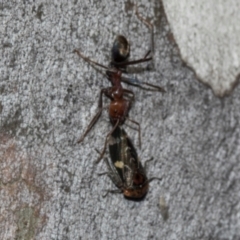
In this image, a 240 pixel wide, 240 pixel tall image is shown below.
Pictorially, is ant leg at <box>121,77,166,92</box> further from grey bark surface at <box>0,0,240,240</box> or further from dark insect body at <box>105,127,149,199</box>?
dark insect body at <box>105,127,149,199</box>

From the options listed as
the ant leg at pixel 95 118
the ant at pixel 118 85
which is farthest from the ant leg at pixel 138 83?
the ant leg at pixel 95 118

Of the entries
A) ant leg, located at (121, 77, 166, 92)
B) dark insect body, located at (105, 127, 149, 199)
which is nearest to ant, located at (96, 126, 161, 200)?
dark insect body, located at (105, 127, 149, 199)

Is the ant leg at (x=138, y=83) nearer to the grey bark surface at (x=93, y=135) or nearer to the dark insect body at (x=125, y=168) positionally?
the grey bark surface at (x=93, y=135)

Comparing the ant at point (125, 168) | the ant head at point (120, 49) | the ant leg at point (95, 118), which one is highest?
the ant head at point (120, 49)

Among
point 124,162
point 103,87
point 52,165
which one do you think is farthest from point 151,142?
point 52,165

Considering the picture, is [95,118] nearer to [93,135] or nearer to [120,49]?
[93,135]

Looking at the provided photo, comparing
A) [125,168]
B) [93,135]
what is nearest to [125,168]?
[125,168]
